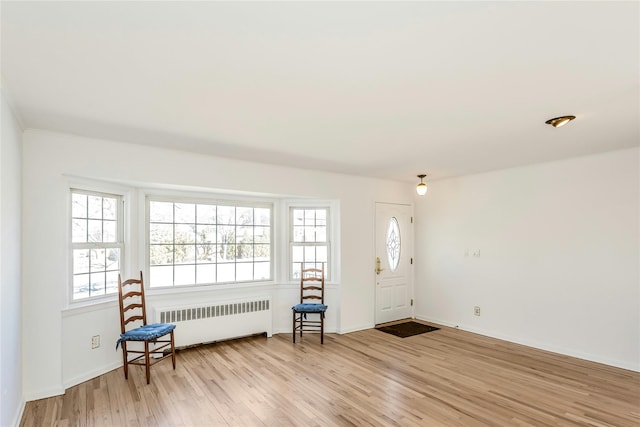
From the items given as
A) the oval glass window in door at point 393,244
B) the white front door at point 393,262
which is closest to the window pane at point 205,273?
the white front door at point 393,262

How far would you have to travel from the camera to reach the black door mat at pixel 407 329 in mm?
5277

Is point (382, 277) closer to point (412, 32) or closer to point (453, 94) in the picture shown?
point (453, 94)

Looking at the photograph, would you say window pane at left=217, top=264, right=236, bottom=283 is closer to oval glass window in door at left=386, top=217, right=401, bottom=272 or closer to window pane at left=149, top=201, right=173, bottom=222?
window pane at left=149, top=201, right=173, bottom=222

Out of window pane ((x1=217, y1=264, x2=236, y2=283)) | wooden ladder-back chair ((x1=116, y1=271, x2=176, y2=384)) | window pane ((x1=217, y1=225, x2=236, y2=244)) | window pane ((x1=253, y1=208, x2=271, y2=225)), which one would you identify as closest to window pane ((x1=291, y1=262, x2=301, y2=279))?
window pane ((x1=253, y1=208, x2=271, y2=225))

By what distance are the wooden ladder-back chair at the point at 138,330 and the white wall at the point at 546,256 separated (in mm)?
4341

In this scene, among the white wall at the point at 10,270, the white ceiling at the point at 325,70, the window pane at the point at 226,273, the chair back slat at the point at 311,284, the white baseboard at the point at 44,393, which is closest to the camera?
the white ceiling at the point at 325,70

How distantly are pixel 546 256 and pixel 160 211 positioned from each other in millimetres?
5261

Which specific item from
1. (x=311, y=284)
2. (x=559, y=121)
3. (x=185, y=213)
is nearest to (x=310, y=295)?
(x=311, y=284)

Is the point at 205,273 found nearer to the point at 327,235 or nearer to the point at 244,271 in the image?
the point at 244,271

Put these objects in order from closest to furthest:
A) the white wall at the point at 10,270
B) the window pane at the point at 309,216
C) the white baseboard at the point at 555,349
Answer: the white wall at the point at 10,270 → the white baseboard at the point at 555,349 → the window pane at the point at 309,216

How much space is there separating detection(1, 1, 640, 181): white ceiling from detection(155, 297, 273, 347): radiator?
88.9 inches

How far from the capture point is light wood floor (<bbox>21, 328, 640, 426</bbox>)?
2.81 meters

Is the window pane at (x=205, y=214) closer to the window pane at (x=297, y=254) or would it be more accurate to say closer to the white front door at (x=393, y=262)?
Answer: the window pane at (x=297, y=254)

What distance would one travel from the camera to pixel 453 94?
2.37 m
